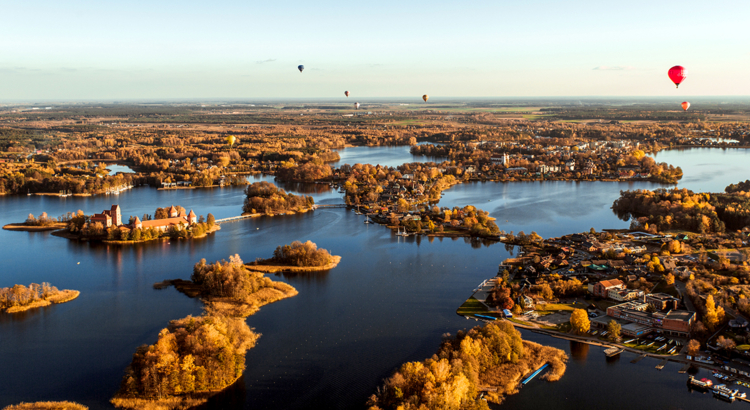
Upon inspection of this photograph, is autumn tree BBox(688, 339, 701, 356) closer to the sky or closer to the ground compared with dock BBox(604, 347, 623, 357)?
closer to the sky

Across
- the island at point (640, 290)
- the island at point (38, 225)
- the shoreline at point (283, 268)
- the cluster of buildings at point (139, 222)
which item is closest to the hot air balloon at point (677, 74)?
the island at point (640, 290)

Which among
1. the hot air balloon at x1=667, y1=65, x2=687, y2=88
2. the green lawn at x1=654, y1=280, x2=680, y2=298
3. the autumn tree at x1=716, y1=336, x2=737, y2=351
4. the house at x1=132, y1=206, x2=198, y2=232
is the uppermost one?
the hot air balloon at x1=667, y1=65, x2=687, y2=88

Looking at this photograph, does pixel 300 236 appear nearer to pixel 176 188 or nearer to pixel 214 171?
pixel 176 188

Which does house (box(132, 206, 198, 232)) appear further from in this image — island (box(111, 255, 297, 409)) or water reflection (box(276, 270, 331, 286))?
island (box(111, 255, 297, 409))

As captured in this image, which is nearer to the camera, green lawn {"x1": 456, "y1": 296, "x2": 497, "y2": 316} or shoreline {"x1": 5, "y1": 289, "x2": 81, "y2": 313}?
green lawn {"x1": 456, "y1": 296, "x2": 497, "y2": 316}

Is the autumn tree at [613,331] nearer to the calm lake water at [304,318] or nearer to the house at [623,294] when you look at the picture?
the calm lake water at [304,318]

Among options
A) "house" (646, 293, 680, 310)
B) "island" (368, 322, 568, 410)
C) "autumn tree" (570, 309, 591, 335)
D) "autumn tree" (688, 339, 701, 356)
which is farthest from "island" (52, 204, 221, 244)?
"autumn tree" (688, 339, 701, 356)

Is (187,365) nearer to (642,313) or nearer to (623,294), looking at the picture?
(642,313)
